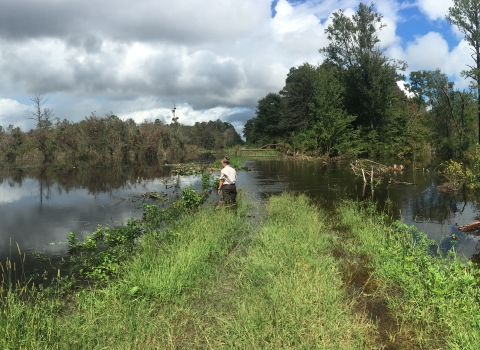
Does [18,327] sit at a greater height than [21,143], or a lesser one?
lesser

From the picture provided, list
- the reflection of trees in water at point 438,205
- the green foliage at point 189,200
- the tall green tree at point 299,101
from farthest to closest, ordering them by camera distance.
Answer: the tall green tree at point 299,101 < the reflection of trees in water at point 438,205 < the green foliage at point 189,200

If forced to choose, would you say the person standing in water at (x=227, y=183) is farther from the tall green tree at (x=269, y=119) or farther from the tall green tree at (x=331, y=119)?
the tall green tree at (x=269, y=119)

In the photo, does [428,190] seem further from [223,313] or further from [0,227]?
[0,227]

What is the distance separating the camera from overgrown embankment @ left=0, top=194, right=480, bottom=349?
3553mm

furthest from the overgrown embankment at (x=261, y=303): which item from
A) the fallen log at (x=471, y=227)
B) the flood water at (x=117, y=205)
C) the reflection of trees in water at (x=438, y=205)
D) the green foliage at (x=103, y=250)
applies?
the reflection of trees in water at (x=438, y=205)

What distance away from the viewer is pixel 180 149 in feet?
134

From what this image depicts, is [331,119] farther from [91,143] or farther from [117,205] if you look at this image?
[117,205]

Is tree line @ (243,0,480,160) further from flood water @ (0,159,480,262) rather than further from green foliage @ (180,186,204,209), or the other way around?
green foliage @ (180,186,204,209)

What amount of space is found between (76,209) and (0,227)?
2650 mm

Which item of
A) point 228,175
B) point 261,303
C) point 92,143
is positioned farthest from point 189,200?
point 92,143

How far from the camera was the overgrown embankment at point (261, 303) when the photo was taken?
3.55 m

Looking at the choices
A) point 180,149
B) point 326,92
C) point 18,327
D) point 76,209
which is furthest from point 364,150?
point 18,327

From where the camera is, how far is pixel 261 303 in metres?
4.09

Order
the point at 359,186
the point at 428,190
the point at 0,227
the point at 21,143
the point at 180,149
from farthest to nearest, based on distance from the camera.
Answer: the point at 180,149 → the point at 21,143 → the point at 359,186 → the point at 428,190 → the point at 0,227
